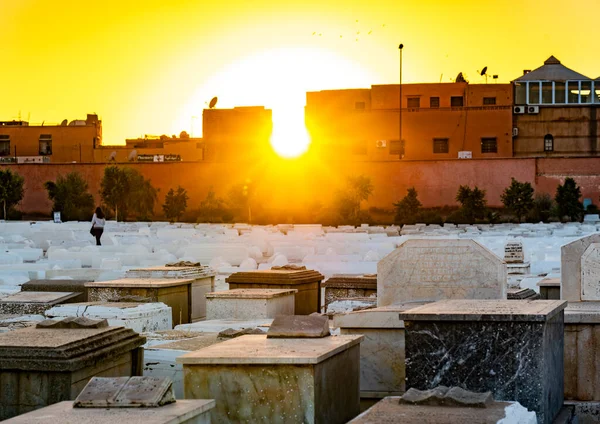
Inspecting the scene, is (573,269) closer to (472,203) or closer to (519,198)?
(519,198)

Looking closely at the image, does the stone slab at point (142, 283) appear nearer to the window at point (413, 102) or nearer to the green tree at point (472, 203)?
the green tree at point (472, 203)

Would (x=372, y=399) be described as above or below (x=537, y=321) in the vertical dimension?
below

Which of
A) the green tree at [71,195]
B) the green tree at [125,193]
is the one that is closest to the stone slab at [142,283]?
the green tree at [71,195]

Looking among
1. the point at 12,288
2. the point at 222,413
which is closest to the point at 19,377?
the point at 222,413

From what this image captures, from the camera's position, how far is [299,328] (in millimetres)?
5109

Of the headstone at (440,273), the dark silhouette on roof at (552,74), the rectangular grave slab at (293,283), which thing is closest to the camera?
the headstone at (440,273)

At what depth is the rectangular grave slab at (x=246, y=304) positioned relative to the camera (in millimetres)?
7617

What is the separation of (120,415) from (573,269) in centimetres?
405

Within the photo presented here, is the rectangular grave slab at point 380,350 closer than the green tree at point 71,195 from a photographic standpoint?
Yes

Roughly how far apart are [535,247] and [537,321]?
10.9 meters

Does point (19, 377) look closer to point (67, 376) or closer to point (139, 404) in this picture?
point (67, 376)

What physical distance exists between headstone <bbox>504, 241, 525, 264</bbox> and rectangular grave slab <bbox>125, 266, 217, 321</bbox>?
495 centimetres

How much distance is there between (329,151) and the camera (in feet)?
154

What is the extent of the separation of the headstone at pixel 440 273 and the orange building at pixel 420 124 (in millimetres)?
38005
